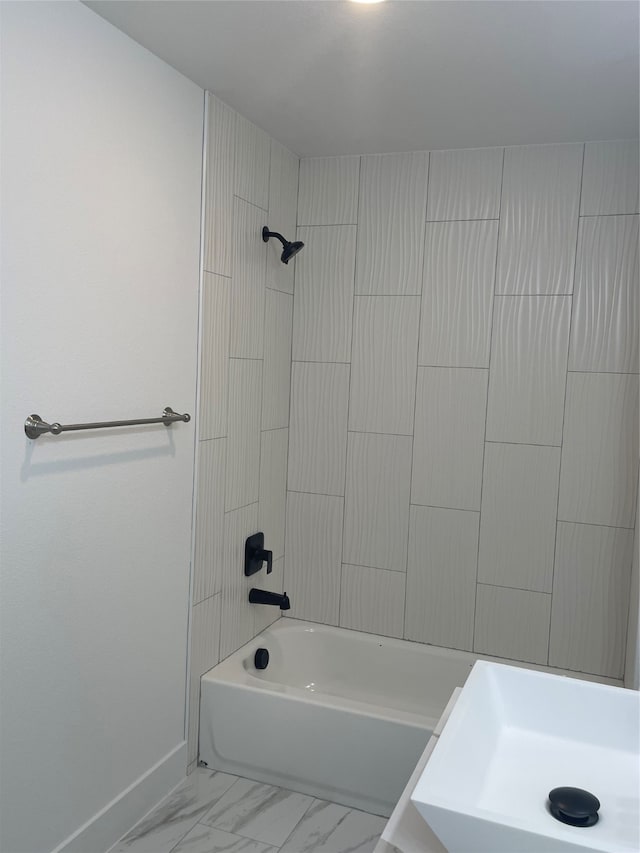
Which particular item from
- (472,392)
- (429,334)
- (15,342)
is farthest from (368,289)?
(15,342)

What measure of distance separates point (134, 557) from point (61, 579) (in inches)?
12.0

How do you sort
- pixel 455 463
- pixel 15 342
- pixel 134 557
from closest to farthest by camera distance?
1. pixel 15 342
2. pixel 134 557
3. pixel 455 463

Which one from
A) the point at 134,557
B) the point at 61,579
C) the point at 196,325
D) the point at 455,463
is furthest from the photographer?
the point at 455,463

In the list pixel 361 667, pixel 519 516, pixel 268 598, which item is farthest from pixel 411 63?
pixel 361 667

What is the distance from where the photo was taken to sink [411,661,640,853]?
3.37 ft

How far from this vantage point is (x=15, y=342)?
163cm

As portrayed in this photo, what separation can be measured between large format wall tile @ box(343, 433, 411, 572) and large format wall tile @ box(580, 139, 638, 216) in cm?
110

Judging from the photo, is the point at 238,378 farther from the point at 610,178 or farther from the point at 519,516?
the point at 610,178

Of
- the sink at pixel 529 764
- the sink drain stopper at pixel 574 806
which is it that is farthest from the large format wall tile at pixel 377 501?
the sink drain stopper at pixel 574 806

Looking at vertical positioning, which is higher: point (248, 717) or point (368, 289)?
point (368, 289)

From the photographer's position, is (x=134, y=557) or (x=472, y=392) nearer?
(x=134, y=557)

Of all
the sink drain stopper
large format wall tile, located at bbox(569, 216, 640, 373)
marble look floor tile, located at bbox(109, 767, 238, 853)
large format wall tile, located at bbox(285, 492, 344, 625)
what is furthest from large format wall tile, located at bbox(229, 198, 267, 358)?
the sink drain stopper

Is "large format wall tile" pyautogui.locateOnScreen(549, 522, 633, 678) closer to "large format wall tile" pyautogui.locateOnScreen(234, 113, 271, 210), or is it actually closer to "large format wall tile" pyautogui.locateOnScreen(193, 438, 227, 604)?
"large format wall tile" pyautogui.locateOnScreen(193, 438, 227, 604)

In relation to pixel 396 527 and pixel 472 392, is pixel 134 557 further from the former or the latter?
pixel 472 392
